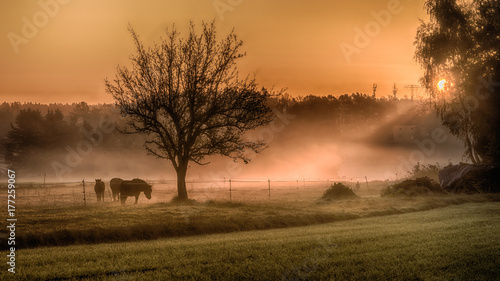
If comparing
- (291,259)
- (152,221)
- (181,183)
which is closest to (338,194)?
(181,183)

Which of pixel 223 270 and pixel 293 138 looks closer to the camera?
pixel 223 270

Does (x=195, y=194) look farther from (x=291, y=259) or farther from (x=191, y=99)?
(x=291, y=259)

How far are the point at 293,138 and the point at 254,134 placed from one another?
10.6 metres

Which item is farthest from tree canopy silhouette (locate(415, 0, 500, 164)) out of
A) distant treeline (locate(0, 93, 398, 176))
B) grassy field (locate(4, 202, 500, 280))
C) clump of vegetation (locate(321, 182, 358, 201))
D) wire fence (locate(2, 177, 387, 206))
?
distant treeline (locate(0, 93, 398, 176))

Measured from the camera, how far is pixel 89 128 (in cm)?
11438

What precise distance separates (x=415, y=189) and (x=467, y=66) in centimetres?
1394

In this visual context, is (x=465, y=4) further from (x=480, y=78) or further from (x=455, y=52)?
(x=480, y=78)

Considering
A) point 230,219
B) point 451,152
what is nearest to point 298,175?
point 451,152

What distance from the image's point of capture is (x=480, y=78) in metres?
40.7

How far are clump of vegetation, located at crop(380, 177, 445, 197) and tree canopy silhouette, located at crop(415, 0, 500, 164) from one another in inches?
280

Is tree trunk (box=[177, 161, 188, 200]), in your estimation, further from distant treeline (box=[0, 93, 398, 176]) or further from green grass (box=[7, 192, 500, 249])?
distant treeline (box=[0, 93, 398, 176])

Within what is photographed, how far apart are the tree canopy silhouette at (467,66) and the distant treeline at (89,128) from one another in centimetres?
5941

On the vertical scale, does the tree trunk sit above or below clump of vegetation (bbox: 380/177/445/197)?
above

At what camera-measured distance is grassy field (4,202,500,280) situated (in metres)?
11.0
